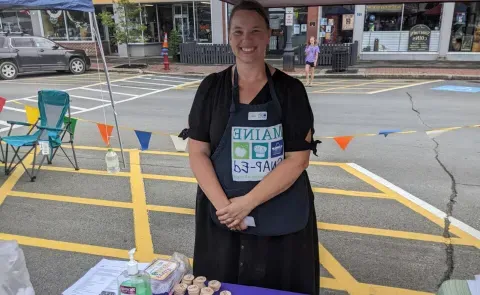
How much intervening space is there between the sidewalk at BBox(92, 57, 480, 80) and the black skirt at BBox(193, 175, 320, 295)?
14.0 meters

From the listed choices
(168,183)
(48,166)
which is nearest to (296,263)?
(168,183)

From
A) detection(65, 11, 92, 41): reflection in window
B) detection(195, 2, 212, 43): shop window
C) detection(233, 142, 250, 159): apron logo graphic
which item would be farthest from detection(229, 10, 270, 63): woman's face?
detection(65, 11, 92, 41): reflection in window

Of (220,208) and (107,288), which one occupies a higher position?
(220,208)

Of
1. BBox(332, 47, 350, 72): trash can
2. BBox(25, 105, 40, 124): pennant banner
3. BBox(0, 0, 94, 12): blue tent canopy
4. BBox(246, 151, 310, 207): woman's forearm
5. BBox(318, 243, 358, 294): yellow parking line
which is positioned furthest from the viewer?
BBox(332, 47, 350, 72): trash can

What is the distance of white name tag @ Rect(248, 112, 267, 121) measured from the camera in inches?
79.2

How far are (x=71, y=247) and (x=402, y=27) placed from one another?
18141 millimetres

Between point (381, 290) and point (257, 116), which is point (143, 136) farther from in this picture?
point (257, 116)

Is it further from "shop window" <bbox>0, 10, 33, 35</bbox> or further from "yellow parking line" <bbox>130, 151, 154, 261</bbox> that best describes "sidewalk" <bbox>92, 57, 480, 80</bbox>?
"yellow parking line" <bbox>130, 151, 154, 261</bbox>

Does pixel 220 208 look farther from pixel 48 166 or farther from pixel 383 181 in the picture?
pixel 48 166

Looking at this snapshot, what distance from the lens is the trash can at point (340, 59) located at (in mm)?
16109

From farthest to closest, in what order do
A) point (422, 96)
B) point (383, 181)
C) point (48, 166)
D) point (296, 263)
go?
1. point (422, 96)
2. point (48, 166)
3. point (383, 181)
4. point (296, 263)

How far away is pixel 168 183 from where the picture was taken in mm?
5426

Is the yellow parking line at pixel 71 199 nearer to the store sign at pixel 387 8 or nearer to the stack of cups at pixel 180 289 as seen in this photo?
the stack of cups at pixel 180 289

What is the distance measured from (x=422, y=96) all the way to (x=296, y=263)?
1067cm
